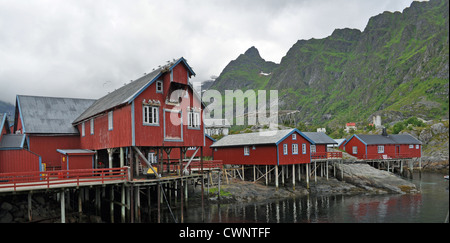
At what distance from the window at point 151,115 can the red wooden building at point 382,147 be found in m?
42.8

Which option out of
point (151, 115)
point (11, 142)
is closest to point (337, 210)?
point (151, 115)

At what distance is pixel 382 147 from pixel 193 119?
1734 inches

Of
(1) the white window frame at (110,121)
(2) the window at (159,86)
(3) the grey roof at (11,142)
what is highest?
(2) the window at (159,86)

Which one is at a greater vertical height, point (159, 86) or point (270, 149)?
point (159, 86)

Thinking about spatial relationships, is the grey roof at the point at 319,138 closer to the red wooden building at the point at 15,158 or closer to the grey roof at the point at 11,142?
the red wooden building at the point at 15,158

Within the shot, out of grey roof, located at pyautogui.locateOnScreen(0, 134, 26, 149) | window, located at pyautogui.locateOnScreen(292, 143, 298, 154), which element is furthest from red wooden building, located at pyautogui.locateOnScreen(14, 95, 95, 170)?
window, located at pyautogui.locateOnScreen(292, 143, 298, 154)

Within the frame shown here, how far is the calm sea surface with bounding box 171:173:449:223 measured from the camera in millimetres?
24141

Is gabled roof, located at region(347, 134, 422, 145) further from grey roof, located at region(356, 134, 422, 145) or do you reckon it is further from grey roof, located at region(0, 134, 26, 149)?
grey roof, located at region(0, 134, 26, 149)

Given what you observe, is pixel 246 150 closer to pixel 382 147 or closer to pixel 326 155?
pixel 326 155

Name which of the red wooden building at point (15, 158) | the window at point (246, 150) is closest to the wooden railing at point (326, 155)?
the window at point (246, 150)

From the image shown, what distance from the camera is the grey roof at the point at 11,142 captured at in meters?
23.5

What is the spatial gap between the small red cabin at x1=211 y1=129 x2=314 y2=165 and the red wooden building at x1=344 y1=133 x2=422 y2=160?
69.5 feet

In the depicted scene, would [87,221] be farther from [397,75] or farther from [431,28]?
[431,28]

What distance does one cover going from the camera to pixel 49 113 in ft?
106
